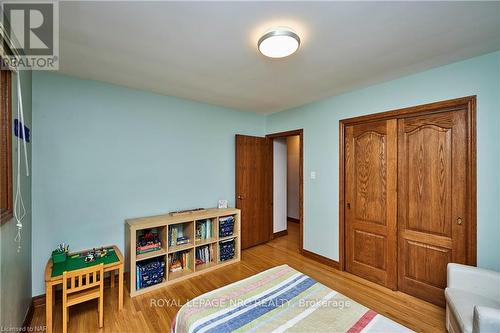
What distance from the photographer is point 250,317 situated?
132 centimetres

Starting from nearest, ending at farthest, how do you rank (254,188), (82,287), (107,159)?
1. (82,287)
2. (107,159)
3. (254,188)

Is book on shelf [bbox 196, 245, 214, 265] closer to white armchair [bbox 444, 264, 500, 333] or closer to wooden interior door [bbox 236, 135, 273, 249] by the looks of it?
wooden interior door [bbox 236, 135, 273, 249]

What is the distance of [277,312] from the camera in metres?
1.37

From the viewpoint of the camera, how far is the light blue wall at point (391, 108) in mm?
1891

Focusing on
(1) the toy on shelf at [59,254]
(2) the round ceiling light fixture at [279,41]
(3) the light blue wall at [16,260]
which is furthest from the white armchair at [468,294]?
(1) the toy on shelf at [59,254]

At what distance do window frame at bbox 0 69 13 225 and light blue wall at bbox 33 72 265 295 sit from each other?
0.76 metres

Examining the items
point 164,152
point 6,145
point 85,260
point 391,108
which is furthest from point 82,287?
point 391,108

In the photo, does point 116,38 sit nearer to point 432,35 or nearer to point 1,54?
point 1,54

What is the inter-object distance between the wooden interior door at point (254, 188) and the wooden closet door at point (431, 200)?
7.05 ft

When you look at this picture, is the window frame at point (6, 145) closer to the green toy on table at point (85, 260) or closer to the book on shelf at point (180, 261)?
the green toy on table at point (85, 260)

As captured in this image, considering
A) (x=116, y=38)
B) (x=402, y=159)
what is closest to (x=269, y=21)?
(x=116, y=38)

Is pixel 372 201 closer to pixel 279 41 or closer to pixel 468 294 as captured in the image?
pixel 468 294

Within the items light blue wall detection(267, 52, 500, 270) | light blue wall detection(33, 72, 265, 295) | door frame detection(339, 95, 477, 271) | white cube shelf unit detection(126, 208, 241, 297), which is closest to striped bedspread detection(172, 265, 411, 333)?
white cube shelf unit detection(126, 208, 241, 297)

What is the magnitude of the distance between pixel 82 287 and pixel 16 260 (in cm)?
54
